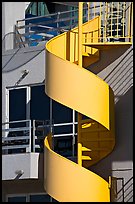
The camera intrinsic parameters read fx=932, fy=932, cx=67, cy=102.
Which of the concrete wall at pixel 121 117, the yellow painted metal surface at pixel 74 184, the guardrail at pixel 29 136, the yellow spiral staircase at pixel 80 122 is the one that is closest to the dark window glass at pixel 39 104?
the guardrail at pixel 29 136

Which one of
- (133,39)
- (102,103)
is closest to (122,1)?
(133,39)

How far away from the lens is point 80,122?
1883cm

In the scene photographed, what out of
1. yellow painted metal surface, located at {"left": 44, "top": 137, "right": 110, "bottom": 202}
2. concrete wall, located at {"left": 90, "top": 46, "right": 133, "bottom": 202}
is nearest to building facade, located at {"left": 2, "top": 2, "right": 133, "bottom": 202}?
concrete wall, located at {"left": 90, "top": 46, "right": 133, "bottom": 202}

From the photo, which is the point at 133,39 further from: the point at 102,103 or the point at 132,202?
the point at 132,202

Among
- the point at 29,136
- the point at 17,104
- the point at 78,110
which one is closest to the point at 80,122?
the point at 78,110

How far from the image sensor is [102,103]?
1862 cm

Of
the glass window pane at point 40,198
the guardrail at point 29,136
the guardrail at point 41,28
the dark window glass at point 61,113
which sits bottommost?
the glass window pane at point 40,198

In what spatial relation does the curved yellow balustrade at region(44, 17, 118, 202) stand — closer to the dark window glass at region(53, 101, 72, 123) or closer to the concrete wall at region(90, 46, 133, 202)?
the concrete wall at region(90, 46, 133, 202)

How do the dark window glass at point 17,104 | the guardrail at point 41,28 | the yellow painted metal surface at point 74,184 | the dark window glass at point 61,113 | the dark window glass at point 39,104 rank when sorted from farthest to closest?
the guardrail at point 41,28, the dark window glass at point 17,104, the dark window glass at point 39,104, the dark window glass at point 61,113, the yellow painted metal surface at point 74,184

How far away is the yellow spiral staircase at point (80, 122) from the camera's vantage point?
18234mm

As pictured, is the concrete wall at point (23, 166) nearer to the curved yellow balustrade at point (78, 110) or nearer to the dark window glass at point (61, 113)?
the curved yellow balustrade at point (78, 110)

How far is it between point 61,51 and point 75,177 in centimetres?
284

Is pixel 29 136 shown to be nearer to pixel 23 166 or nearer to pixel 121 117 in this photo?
pixel 23 166

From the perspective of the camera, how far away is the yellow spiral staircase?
59.8 ft
